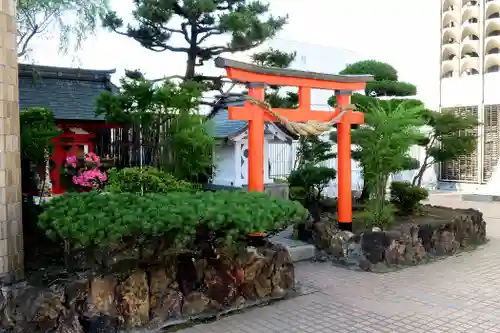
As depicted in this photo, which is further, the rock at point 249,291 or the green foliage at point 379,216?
the green foliage at point 379,216

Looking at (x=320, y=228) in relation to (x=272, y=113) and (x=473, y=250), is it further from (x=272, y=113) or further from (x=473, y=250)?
(x=473, y=250)

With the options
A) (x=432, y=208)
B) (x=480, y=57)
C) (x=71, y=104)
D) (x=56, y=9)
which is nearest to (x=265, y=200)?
(x=56, y=9)

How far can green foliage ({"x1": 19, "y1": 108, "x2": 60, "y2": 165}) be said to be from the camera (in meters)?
6.52

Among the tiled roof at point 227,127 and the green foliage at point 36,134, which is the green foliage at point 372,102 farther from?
the green foliage at point 36,134

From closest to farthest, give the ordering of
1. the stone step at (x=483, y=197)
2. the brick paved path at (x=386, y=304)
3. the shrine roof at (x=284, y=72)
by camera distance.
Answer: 1. the brick paved path at (x=386, y=304)
2. the shrine roof at (x=284, y=72)
3. the stone step at (x=483, y=197)

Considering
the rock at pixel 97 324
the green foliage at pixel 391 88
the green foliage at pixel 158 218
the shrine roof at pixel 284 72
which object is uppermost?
the green foliage at pixel 391 88

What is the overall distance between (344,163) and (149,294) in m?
4.50

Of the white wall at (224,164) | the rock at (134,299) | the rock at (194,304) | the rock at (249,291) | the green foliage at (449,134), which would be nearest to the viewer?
the rock at (134,299)

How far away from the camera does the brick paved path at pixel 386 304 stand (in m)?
5.14

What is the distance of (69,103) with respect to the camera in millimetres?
12266

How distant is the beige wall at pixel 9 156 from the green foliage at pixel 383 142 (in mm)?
5551

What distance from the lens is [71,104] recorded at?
12.2 m

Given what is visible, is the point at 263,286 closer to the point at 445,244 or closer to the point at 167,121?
the point at 167,121

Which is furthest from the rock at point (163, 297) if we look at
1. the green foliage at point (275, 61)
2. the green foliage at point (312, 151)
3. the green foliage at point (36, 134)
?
the green foliage at point (275, 61)
